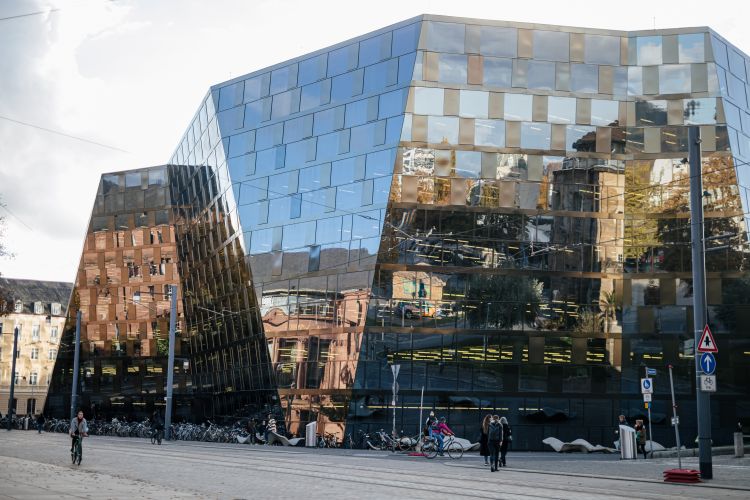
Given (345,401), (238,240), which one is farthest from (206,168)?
(345,401)

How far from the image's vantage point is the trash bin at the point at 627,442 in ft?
116

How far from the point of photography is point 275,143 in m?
52.4

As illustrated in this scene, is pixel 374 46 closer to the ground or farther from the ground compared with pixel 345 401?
farther from the ground

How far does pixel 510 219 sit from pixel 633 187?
6303mm

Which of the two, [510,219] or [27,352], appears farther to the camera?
[27,352]

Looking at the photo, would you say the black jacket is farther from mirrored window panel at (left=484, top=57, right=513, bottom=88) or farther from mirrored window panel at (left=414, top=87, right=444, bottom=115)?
mirrored window panel at (left=484, top=57, right=513, bottom=88)

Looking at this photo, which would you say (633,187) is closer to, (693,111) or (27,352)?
(693,111)

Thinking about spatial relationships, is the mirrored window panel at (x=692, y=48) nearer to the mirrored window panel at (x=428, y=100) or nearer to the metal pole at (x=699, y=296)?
the mirrored window panel at (x=428, y=100)

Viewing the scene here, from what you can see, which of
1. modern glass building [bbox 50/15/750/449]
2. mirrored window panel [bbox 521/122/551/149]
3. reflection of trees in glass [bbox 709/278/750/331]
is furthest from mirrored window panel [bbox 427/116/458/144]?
reflection of trees in glass [bbox 709/278/750/331]

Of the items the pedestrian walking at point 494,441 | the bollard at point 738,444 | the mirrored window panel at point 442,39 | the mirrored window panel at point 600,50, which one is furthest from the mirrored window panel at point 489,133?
the pedestrian walking at point 494,441

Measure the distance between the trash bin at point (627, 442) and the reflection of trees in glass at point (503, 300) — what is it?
12.2 metres

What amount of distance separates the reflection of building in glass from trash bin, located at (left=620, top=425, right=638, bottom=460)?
38.2 metres

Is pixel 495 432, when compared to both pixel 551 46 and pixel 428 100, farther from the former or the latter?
pixel 551 46

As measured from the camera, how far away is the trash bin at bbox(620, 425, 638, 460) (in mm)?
35344
